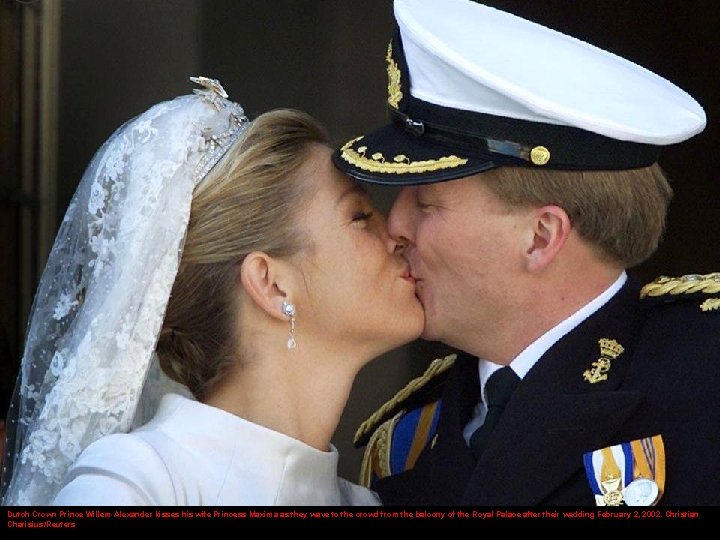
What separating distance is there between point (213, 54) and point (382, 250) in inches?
52.4

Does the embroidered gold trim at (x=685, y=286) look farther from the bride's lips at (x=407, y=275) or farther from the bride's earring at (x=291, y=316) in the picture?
the bride's earring at (x=291, y=316)

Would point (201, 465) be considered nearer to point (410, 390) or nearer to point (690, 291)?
point (410, 390)

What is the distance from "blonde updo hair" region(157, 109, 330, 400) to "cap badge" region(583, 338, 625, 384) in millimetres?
539

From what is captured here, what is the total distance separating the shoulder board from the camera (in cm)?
228

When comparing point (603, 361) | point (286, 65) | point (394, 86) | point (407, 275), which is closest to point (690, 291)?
point (603, 361)

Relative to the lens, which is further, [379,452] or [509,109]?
[379,452]

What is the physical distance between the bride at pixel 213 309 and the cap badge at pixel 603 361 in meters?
0.34

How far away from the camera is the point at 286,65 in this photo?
3.62 metres

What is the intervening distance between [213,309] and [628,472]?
2.56ft

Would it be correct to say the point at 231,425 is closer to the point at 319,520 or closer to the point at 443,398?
the point at 319,520

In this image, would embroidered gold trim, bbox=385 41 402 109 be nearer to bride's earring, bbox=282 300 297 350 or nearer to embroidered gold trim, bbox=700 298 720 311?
bride's earring, bbox=282 300 297 350

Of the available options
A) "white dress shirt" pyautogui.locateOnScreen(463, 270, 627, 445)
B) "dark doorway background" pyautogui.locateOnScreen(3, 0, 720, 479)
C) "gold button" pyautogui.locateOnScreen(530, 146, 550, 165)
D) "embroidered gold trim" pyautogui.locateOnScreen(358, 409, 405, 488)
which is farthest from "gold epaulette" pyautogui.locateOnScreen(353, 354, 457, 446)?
"dark doorway background" pyautogui.locateOnScreen(3, 0, 720, 479)

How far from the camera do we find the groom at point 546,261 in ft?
6.99

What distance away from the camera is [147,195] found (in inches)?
92.0
